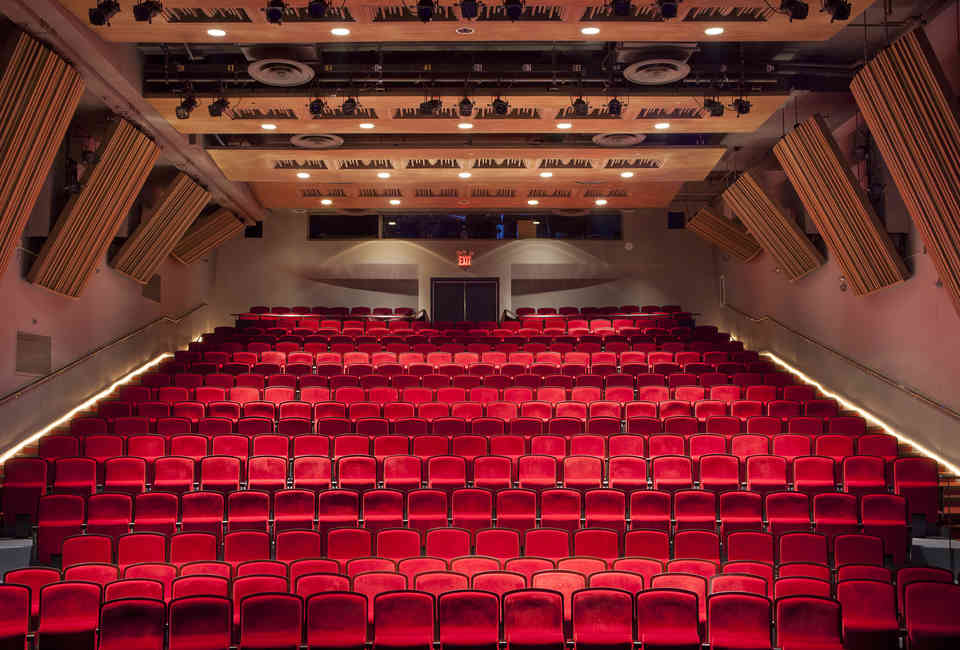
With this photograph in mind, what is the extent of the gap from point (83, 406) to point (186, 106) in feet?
11.2

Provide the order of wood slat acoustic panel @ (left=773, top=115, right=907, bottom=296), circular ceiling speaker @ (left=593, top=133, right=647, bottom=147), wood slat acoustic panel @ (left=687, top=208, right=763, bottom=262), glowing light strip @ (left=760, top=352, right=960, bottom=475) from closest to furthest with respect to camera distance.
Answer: glowing light strip @ (left=760, top=352, right=960, bottom=475) → wood slat acoustic panel @ (left=773, top=115, right=907, bottom=296) → circular ceiling speaker @ (left=593, top=133, right=647, bottom=147) → wood slat acoustic panel @ (left=687, top=208, right=763, bottom=262)

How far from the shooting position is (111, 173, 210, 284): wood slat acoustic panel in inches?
412

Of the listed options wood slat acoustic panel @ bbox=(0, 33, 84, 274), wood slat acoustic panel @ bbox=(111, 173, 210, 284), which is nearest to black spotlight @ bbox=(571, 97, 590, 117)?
wood slat acoustic panel @ bbox=(0, 33, 84, 274)

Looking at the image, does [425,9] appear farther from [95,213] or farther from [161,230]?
[161,230]

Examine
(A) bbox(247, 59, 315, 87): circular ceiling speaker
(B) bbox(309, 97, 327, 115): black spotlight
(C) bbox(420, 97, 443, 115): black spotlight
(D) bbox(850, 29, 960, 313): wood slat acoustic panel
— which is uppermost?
(A) bbox(247, 59, 315, 87): circular ceiling speaker

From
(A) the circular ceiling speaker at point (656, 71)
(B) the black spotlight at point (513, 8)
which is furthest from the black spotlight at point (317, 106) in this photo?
(A) the circular ceiling speaker at point (656, 71)

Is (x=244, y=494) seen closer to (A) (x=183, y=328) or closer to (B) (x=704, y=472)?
(B) (x=704, y=472)

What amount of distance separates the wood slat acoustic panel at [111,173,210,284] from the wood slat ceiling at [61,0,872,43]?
3.90m

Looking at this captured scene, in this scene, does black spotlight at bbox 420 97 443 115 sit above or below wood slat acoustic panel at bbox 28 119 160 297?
above

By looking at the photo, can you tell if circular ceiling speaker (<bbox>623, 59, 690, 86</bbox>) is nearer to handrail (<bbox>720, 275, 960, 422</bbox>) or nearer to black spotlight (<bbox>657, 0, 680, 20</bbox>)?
black spotlight (<bbox>657, 0, 680, 20</bbox>)

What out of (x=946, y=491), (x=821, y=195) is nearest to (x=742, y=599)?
A: (x=946, y=491)

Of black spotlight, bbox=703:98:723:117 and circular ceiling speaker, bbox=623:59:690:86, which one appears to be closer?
circular ceiling speaker, bbox=623:59:690:86

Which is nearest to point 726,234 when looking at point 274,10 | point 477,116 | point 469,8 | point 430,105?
point 477,116

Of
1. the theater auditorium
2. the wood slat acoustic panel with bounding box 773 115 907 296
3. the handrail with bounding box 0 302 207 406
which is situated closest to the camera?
the theater auditorium
